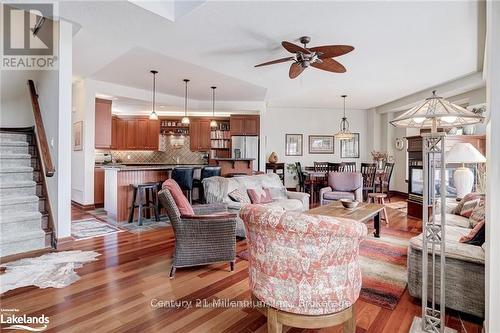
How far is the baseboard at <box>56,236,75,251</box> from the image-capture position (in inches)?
134

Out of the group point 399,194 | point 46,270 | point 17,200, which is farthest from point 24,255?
point 399,194

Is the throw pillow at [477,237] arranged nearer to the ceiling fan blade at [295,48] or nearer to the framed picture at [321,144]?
the ceiling fan blade at [295,48]

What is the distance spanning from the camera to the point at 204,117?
8.34 meters

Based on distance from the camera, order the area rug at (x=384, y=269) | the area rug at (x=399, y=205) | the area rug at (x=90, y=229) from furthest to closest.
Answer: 1. the area rug at (x=399, y=205)
2. the area rug at (x=90, y=229)
3. the area rug at (x=384, y=269)

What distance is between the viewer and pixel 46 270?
279cm

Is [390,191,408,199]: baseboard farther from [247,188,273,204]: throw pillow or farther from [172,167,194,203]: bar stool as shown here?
[172,167,194,203]: bar stool

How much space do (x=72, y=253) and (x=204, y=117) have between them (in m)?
5.74

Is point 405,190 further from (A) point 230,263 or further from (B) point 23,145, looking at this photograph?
(B) point 23,145

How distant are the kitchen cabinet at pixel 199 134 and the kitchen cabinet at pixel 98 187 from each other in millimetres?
2806

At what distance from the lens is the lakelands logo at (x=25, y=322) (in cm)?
189

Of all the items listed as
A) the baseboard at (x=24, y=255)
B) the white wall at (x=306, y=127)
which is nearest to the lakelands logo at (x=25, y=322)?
the baseboard at (x=24, y=255)

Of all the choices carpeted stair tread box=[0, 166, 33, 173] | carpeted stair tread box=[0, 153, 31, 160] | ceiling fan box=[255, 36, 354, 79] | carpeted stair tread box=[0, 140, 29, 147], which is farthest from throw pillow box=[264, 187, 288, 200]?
carpeted stair tread box=[0, 140, 29, 147]

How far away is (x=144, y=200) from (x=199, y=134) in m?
3.63

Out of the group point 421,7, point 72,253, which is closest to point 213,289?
point 72,253
